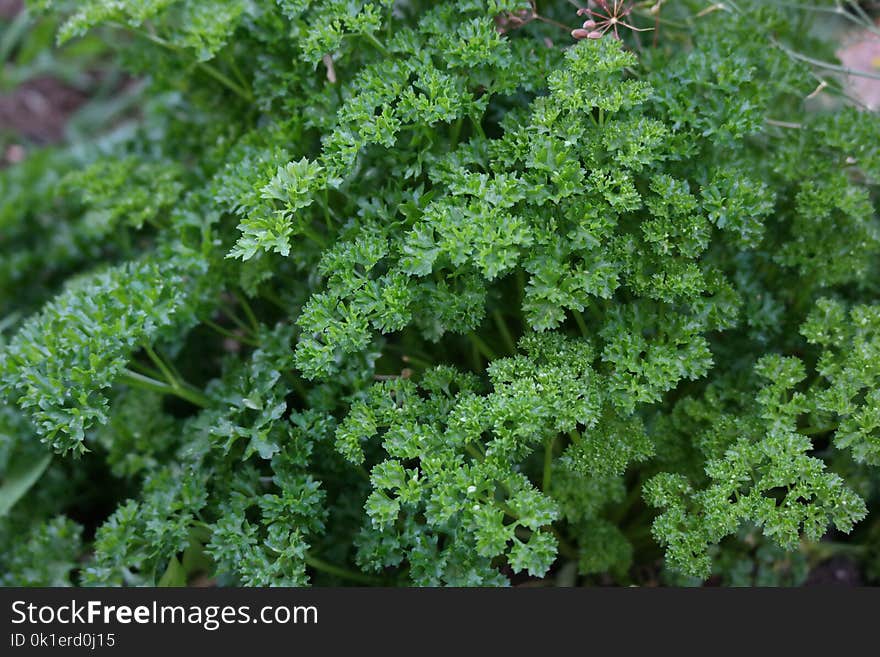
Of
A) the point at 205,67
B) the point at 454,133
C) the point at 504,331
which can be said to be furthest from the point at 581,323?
the point at 205,67

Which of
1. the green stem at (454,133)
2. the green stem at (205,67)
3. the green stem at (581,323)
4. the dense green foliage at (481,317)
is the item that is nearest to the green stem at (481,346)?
the dense green foliage at (481,317)

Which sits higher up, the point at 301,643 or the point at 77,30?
the point at 77,30

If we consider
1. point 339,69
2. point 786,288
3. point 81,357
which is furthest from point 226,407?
point 786,288

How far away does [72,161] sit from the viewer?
125 inches

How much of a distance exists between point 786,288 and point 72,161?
2494 mm

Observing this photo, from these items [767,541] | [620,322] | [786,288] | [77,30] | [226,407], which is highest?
[77,30]

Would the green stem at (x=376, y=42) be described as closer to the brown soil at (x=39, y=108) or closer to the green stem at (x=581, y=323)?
the green stem at (x=581, y=323)

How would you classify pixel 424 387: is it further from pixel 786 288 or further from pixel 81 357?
pixel 786 288

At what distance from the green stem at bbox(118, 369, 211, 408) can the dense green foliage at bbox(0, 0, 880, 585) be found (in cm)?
1

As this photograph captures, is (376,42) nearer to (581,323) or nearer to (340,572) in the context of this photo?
(581,323)

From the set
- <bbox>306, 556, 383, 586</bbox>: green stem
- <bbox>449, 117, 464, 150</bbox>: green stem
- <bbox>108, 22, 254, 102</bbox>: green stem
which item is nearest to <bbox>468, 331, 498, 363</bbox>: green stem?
<bbox>449, 117, 464, 150</bbox>: green stem

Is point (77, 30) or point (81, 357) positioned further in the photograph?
point (77, 30)

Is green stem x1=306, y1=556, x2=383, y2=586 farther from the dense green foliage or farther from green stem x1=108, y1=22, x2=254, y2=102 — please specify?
green stem x1=108, y1=22, x2=254, y2=102

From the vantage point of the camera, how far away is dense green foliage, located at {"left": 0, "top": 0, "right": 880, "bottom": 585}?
71.0 inches
